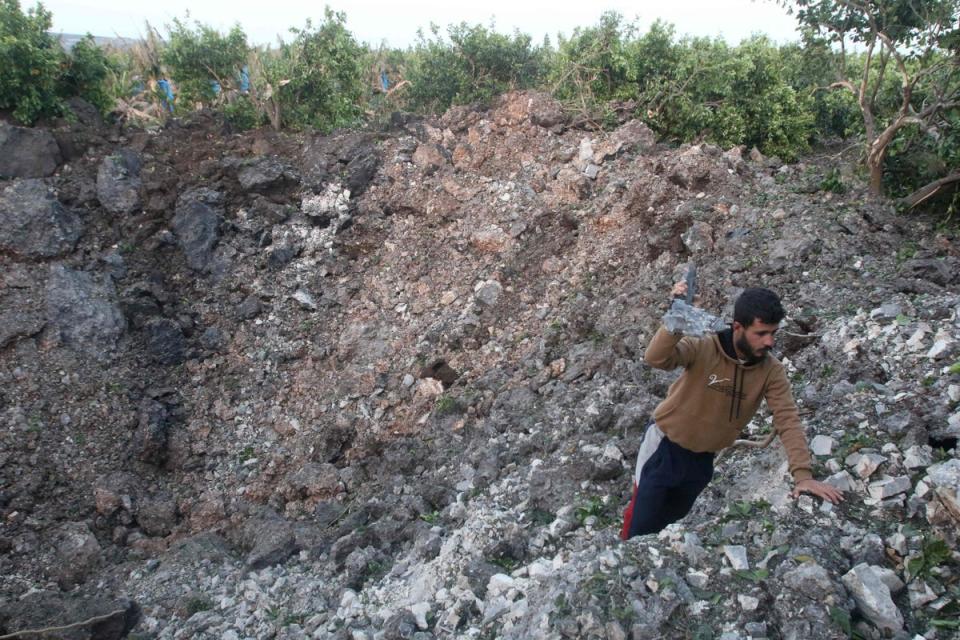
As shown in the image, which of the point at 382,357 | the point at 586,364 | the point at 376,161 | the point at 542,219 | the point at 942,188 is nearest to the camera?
the point at 586,364

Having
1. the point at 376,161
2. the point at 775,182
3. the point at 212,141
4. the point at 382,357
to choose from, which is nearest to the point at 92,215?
the point at 212,141

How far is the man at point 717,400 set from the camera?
272 centimetres

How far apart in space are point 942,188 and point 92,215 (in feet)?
28.1

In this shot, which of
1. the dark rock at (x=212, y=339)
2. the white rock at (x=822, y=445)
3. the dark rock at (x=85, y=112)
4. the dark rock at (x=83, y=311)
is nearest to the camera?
the white rock at (x=822, y=445)

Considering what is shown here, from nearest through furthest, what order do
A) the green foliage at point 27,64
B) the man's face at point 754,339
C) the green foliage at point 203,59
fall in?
1. the man's face at point 754,339
2. the green foliage at point 27,64
3. the green foliage at point 203,59

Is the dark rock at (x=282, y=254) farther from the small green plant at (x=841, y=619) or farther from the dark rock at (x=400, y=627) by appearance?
the small green plant at (x=841, y=619)

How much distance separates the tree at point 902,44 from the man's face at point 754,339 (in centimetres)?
428

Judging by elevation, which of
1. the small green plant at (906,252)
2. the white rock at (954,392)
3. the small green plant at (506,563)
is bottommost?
the small green plant at (506,563)

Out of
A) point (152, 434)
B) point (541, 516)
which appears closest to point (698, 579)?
point (541, 516)

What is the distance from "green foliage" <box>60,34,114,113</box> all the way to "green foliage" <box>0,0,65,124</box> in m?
0.26

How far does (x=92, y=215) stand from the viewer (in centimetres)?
752

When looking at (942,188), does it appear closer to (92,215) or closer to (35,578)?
(35,578)

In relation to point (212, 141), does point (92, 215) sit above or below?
below

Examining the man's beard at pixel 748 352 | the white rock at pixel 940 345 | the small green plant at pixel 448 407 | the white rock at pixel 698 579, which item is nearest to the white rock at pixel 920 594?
the white rock at pixel 698 579
